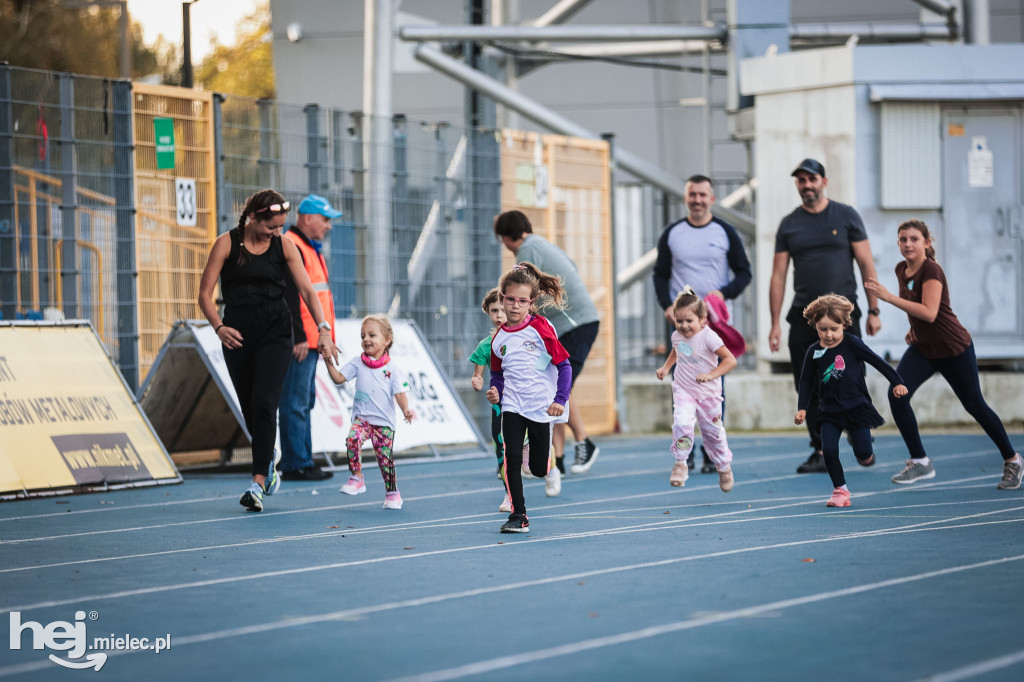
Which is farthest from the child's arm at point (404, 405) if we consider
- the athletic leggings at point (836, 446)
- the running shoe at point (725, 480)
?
the athletic leggings at point (836, 446)

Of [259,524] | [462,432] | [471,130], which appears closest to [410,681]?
[259,524]

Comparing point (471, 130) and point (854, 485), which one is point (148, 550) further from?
point (471, 130)

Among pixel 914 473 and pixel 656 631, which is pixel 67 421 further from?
pixel 656 631

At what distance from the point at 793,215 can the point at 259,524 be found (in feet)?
16.5

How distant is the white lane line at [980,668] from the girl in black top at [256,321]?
5339mm

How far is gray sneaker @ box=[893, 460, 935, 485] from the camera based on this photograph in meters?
9.95

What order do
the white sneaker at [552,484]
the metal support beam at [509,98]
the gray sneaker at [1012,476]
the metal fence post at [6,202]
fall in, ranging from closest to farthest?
the gray sneaker at [1012,476], the white sneaker at [552,484], the metal fence post at [6,202], the metal support beam at [509,98]

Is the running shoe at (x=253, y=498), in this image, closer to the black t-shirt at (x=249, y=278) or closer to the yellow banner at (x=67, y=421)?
the black t-shirt at (x=249, y=278)

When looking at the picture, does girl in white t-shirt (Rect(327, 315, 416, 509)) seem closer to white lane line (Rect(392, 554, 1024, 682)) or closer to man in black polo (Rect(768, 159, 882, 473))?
man in black polo (Rect(768, 159, 882, 473))

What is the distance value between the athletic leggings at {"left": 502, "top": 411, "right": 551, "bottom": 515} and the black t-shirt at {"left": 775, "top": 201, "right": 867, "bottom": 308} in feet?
11.4

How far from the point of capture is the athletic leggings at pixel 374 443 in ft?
30.4

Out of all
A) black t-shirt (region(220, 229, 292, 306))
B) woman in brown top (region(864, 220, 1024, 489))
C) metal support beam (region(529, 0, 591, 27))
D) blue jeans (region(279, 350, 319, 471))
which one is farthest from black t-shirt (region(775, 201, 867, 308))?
metal support beam (region(529, 0, 591, 27))

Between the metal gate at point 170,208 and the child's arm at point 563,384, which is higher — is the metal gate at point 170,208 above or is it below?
above

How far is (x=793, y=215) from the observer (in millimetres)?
11102
